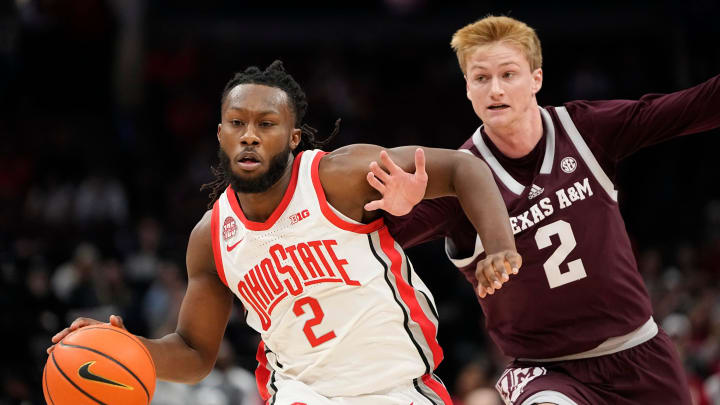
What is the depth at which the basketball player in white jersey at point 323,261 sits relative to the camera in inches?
166

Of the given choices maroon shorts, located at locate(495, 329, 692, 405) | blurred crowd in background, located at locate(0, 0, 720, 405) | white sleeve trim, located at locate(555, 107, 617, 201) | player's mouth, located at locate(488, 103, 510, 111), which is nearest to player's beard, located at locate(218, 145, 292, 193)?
player's mouth, located at locate(488, 103, 510, 111)

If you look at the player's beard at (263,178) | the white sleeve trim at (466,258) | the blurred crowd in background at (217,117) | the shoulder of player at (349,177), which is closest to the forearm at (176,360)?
the player's beard at (263,178)

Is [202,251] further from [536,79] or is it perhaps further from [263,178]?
[536,79]

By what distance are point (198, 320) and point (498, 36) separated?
206 centimetres

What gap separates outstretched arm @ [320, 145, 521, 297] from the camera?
13.6ft

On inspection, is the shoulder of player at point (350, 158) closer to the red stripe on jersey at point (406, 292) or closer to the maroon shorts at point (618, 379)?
the red stripe on jersey at point (406, 292)

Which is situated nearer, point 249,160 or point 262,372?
point 249,160

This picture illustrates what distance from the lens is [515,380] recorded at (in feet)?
15.1

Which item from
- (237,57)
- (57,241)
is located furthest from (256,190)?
(237,57)

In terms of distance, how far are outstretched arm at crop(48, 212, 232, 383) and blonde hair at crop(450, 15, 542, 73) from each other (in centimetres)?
159

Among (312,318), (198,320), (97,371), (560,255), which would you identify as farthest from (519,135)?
(97,371)

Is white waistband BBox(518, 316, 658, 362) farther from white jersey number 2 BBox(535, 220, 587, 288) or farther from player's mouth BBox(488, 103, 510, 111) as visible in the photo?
player's mouth BBox(488, 103, 510, 111)

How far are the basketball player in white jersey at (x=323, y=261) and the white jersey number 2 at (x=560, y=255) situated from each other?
1.44 feet

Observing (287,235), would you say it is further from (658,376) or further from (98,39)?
(98,39)
